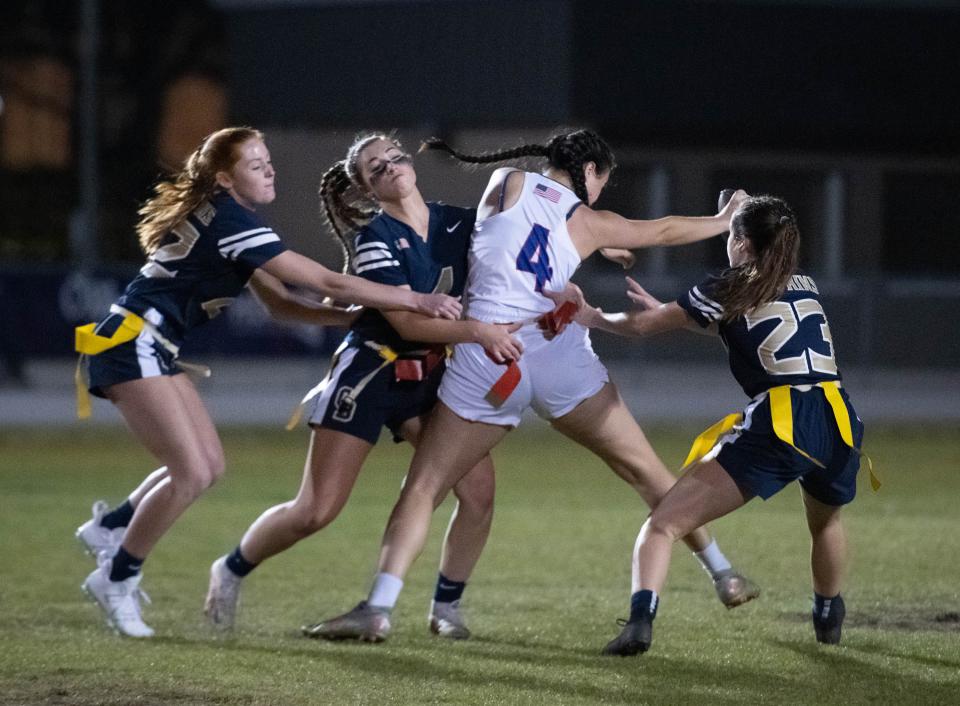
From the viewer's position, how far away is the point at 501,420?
21.9 ft

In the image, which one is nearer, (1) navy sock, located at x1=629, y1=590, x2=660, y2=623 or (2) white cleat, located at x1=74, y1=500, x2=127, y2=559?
(1) navy sock, located at x1=629, y1=590, x2=660, y2=623

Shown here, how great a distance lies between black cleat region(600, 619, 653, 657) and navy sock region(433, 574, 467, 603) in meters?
0.92

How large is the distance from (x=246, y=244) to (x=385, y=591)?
5.00 ft

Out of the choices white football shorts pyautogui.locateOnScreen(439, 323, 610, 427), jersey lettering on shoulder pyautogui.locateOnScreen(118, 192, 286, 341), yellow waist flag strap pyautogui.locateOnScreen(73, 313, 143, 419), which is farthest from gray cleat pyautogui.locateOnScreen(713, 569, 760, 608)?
yellow waist flag strap pyautogui.locateOnScreen(73, 313, 143, 419)

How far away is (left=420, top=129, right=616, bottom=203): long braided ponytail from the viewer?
6781 mm

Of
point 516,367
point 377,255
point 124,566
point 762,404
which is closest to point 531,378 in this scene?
point 516,367

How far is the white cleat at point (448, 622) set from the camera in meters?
7.07

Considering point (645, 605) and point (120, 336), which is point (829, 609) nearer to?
point (645, 605)

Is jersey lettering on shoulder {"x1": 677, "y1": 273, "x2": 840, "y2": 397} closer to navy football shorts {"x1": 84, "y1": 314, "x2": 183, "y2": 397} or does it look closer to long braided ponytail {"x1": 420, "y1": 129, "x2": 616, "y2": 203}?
long braided ponytail {"x1": 420, "y1": 129, "x2": 616, "y2": 203}

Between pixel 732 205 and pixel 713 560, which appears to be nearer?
pixel 732 205

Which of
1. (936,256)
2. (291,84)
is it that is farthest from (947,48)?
(291,84)

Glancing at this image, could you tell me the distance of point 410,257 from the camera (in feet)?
22.1

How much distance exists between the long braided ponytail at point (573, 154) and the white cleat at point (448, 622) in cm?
187

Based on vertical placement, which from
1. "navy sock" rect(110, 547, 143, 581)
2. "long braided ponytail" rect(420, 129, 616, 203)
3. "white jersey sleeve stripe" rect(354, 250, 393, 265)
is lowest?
"navy sock" rect(110, 547, 143, 581)
